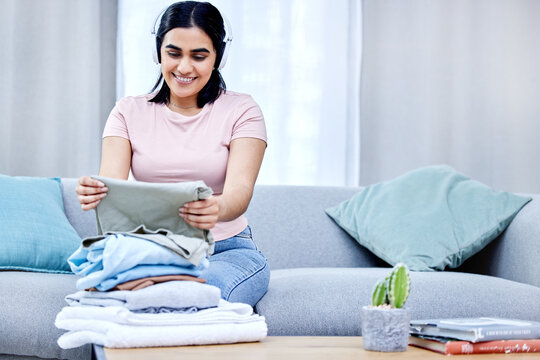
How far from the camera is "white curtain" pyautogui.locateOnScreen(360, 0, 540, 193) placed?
3604 mm

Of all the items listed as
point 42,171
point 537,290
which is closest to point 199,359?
point 537,290

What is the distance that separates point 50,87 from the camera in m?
3.11

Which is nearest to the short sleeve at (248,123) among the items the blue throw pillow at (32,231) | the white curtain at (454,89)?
the blue throw pillow at (32,231)

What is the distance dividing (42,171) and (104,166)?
1465 mm

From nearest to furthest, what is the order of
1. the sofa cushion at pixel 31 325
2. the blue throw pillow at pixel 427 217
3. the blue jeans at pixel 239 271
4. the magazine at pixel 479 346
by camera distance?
the magazine at pixel 479 346
the blue jeans at pixel 239 271
the sofa cushion at pixel 31 325
the blue throw pillow at pixel 427 217

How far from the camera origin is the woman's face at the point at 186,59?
1697 millimetres

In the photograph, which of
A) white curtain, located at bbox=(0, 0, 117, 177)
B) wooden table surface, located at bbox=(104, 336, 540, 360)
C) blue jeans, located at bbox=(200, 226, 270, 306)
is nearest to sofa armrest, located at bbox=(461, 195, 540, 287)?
blue jeans, located at bbox=(200, 226, 270, 306)

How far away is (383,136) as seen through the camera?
3600 mm

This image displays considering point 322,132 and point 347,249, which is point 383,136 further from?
point 347,249

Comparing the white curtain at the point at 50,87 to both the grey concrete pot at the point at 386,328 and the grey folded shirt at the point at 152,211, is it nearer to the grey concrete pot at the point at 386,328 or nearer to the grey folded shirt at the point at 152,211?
the grey folded shirt at the point at 152,211

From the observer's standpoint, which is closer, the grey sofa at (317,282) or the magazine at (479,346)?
the magazine at (479,346)

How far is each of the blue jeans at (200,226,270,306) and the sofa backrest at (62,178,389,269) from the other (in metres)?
0.58

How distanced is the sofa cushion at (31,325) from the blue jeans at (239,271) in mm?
376

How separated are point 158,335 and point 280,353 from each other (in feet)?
0.62
